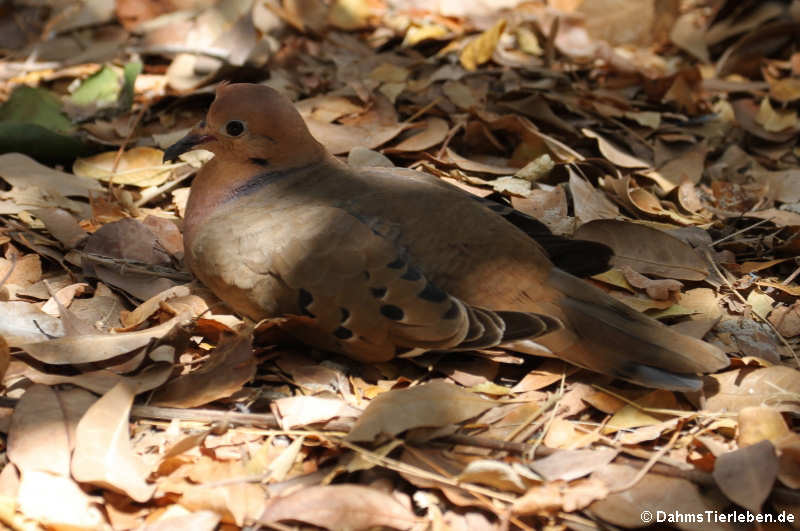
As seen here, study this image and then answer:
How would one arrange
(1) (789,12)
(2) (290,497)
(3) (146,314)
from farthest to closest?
(1) (789,12) < (3) (146,314) < (2) (290,497)

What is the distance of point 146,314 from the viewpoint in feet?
8.96

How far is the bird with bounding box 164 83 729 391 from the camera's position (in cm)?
243

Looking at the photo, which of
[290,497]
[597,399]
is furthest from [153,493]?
Result: [597,399]

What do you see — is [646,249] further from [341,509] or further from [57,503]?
[57,503]

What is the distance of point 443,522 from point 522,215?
1.14 meters

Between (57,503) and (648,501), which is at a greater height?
(57,503)

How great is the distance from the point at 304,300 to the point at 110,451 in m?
0.66

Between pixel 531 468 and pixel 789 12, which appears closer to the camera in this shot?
pixel 531 468

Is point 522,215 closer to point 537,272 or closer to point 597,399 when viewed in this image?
point 537,272

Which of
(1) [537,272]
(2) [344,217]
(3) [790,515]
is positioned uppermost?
(2) [344,217]

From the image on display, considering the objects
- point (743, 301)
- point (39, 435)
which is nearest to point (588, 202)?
point (743, 301)

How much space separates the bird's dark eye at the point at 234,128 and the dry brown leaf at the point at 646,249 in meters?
1.23

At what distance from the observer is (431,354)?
8.54 feet

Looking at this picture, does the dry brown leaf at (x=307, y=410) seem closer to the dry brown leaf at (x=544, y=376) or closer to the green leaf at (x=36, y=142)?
the dry brown leaf at (x=544, y=376)
